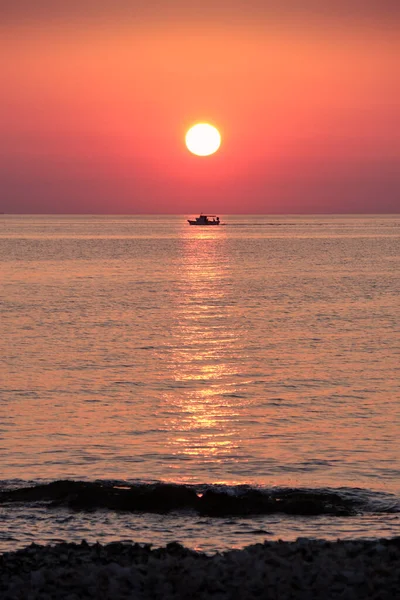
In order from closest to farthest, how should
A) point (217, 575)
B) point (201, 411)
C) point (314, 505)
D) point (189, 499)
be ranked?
point (217, 575), point (314, 505), point (189, 499), point (201, 411)

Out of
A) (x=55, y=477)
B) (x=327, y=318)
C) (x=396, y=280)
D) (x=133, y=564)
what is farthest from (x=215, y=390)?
(x=396, y=280)

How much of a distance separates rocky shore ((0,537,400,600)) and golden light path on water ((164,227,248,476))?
32.3ft

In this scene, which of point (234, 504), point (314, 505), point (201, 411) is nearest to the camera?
point (314, 505)

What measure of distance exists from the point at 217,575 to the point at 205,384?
23.0 metres

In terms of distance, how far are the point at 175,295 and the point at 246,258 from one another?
268ft

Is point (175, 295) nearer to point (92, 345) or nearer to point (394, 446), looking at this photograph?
point (92, 345)

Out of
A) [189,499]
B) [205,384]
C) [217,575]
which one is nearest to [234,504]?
[189,499]

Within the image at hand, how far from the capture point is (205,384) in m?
37.8

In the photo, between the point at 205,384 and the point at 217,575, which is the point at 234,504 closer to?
the point at 217,575

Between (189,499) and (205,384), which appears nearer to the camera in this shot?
(189,499)

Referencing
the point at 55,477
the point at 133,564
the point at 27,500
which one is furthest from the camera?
the point at 55,477

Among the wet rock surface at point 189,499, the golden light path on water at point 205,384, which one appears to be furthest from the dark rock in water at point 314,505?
the golden light path on water at point 205,384

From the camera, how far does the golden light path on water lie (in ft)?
91.6

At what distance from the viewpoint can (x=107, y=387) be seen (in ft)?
120
